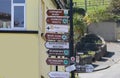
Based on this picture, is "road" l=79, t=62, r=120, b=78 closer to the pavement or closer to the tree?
the pavement

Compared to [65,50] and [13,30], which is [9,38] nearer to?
[13,30]

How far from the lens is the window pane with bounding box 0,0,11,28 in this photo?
2051 cm

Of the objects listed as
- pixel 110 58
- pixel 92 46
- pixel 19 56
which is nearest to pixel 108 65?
pixel 110 58

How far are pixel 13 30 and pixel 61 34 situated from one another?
2.91m

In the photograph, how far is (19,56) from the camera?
20141mm

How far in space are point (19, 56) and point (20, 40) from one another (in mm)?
624

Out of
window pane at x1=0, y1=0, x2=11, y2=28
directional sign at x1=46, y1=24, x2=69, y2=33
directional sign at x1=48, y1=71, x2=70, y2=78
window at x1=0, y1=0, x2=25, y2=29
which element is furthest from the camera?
window pane at x1=0, y1=0, x2=11, y2=28

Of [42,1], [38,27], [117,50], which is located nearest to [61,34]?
[38,27]

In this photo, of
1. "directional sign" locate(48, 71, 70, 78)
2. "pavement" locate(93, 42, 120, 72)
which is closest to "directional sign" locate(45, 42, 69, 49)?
"directional sign" locate(48, 71, 70, 78)

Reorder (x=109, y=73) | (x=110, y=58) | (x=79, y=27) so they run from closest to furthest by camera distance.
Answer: (x=109, y=73) → (x=110, y=58) → (x=79, y=27)

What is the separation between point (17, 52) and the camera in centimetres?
2012

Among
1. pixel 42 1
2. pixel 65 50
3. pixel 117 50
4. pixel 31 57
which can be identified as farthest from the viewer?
pixel 117 50

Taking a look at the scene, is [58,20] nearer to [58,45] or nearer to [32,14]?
[58,45]

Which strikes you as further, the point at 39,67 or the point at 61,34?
the point at 39,67
